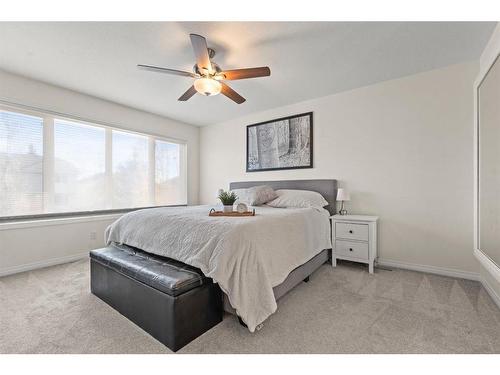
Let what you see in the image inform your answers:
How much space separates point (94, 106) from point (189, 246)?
311 centimetres

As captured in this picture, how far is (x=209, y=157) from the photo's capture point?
503cm

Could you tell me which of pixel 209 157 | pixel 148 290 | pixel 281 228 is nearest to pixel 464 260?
pixel 281 228

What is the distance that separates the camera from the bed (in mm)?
1546

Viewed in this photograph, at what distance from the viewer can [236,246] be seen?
158cm

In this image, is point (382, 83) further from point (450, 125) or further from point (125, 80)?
point (125, 80)

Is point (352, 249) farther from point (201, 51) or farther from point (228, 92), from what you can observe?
point (201, 51)

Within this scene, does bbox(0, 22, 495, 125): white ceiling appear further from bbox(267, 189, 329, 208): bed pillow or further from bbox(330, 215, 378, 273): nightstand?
bbox(330, 215, 378, 273): nightstand

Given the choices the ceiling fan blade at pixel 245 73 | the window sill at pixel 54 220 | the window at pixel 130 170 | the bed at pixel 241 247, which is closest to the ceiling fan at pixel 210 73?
the ceiling fan blade at pixel 245 73

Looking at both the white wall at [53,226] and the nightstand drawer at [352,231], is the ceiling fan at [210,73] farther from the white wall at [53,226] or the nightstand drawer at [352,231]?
the nightstand drawer at [352,231]

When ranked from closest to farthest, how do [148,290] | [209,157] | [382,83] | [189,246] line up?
[148,290] → [189,246] → [382,83] → [209,157]

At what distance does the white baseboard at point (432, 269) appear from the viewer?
2511mm

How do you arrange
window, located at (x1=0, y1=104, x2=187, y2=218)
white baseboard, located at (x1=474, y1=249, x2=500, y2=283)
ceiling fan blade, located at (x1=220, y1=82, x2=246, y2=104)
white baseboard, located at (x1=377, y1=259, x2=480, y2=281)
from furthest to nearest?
window, located at (x1=0, y1=104, x2=187, y2=218) → white baseboard, located at (x1=377, y1=259, x2=480, y2=281) → ceiling fan blade, located at (x1=220, y1=82, x2=246, y2=104) → white baseboard, located at (x1=474, y1=249, x2=500, y2=283)

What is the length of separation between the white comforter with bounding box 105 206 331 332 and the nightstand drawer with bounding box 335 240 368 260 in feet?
2.22

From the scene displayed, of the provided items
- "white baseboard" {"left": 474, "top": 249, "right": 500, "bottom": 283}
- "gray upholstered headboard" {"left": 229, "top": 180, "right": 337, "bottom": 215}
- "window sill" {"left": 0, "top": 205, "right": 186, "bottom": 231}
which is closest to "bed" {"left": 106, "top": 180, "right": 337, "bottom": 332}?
"gray upholstered headboard" {"left": 229, "top": 180, "right": 337, "bottom": 215}
